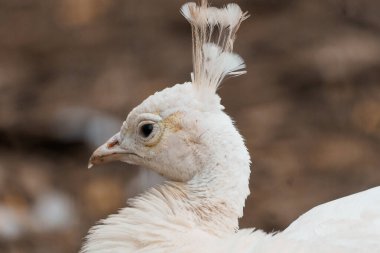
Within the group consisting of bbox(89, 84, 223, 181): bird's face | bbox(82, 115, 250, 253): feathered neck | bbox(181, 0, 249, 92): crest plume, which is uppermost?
bbox(181, 0, 249, 92): crest plume

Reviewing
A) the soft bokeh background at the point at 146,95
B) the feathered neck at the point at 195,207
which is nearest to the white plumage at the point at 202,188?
the feathered neck at the point at 195,207

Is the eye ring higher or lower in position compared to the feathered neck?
higher

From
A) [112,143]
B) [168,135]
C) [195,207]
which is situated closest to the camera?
[195,207]

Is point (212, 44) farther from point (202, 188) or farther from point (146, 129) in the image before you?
point (202, 188)

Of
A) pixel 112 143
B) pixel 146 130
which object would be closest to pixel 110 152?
pixel 112 143

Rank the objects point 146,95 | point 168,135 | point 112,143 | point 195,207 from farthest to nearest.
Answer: point 146,95, point 112,143, point 168,135, point 195,207

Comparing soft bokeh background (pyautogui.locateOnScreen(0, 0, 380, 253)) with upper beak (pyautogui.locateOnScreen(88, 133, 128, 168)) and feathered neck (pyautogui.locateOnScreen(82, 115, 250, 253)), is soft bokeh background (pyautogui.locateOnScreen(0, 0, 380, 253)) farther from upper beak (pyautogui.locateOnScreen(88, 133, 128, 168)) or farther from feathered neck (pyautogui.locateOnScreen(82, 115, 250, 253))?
feathered neck (pyautogui.locateOnScreen(82, 115, 250, 253))

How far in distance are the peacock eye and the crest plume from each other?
0.55ft

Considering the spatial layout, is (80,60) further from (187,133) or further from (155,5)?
(187,133)

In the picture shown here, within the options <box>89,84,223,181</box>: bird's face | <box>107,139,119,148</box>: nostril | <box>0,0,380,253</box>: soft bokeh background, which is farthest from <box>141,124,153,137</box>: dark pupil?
<box>0,0,380,253</box>: soft bokeh background

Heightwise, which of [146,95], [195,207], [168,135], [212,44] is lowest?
[195,207]

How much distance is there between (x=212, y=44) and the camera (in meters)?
2.51

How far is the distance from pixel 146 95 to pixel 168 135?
262 cm

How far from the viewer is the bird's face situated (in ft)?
8.03
